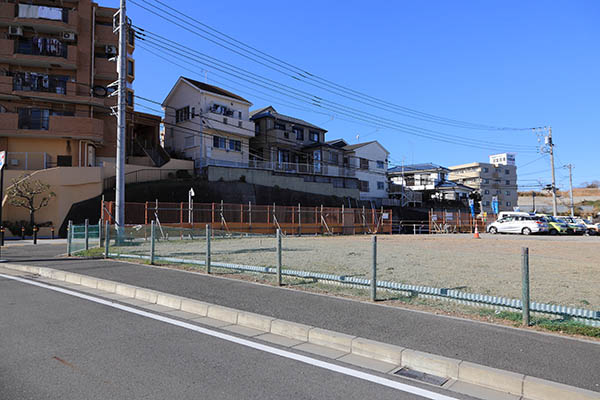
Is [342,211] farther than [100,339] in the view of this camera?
Yes

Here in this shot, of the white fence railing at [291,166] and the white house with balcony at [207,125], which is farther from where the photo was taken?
the white house with balcony at [207,125]

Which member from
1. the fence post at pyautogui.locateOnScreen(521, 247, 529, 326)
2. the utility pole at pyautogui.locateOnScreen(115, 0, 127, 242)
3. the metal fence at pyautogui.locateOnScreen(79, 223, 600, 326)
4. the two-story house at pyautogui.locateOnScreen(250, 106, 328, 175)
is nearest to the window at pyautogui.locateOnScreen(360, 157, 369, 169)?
the two-story house at pyautogui.locateOnScreen(250, 106, 328, 175)

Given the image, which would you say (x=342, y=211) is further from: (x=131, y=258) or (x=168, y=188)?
(x=131, y=258)

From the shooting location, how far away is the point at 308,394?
3590 millimetres

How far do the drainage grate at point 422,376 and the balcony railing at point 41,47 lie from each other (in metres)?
38.3

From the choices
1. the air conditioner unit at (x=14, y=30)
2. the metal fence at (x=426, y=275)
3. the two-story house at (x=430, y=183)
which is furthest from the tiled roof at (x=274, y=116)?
the metal fence at (x=426, y=275)

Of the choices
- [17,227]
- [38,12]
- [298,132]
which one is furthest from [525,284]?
[298,132]

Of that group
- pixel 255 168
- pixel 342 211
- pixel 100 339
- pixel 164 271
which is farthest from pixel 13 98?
pixel 100 339

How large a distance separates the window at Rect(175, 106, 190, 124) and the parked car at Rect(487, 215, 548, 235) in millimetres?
32138

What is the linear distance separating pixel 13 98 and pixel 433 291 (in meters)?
37.7

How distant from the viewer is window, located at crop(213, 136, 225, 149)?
137ft

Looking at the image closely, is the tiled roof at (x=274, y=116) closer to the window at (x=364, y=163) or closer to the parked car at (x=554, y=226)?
the window at (x=364, y=163)

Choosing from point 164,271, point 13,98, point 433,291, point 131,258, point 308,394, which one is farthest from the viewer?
point 13,98

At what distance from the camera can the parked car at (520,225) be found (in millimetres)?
33312
